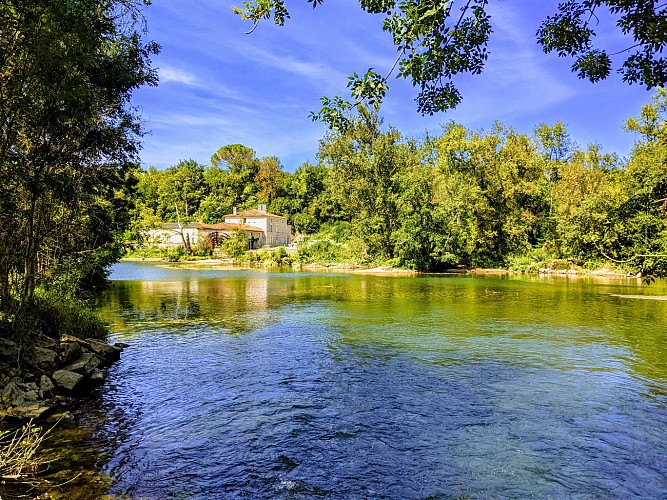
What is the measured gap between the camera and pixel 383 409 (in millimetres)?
9656

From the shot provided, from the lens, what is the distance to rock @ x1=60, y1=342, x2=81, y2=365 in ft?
37.2

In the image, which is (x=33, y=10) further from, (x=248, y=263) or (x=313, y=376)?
(x=248, y=263)

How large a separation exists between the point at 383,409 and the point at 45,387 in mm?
7398

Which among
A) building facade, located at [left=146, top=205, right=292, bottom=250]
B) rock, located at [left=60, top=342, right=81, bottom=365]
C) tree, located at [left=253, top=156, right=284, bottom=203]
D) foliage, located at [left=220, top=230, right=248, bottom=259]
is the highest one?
tree, located at [left=253, top=156, right=284, bottom=203]

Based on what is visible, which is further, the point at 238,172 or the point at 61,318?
the point at 238,172

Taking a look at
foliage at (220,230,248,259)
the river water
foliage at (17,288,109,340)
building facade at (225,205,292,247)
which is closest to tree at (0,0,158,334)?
foliage at (17,288,109,340)

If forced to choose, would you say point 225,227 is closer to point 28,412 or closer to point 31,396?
point 31,396

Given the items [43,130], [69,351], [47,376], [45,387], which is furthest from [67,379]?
[43,130]

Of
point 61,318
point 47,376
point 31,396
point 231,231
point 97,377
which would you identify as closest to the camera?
point 31,396

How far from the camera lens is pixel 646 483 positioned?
6664mm

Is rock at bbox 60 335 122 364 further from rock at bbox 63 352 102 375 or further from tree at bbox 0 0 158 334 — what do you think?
tree at bbox 0 0 158 334

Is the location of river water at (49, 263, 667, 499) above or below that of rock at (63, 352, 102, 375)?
below

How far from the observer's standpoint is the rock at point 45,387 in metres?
9.59

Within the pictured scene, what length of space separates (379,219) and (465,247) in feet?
36.2
